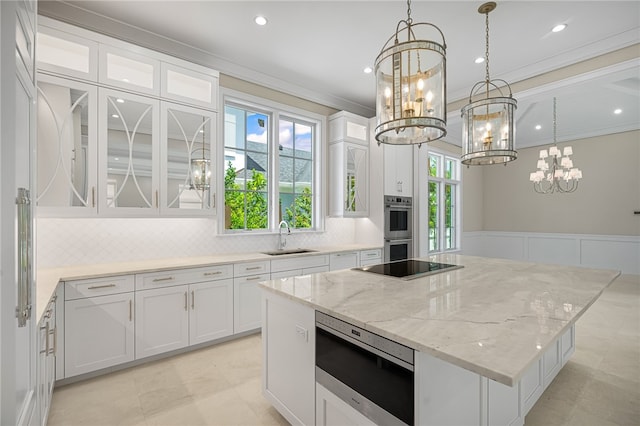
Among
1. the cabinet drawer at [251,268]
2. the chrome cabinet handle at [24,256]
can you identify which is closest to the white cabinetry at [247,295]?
the cabinet drawer at [251,268]

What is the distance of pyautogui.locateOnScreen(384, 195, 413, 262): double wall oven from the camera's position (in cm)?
470

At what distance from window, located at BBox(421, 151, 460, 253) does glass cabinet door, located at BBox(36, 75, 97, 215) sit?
17.9 feet

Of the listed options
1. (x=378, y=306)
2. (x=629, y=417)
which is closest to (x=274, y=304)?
(x=378, y=306)

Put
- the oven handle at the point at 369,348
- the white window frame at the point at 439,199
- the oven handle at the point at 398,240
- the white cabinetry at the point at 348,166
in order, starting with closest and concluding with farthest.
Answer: the oven handle at the point at 369,348
the white cabinetry at the point at 348,166
the oven handle at the point at 398,240
the white window frame at the point at 439,199

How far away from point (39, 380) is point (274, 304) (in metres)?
1.24

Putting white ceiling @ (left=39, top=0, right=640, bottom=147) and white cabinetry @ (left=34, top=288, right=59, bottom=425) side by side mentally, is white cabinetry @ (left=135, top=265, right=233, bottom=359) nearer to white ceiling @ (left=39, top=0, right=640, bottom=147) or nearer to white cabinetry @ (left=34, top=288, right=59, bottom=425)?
white cabinetry @ (left=34, top=288, right=59, bottom=425)

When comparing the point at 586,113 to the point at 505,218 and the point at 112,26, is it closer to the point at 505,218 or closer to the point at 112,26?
the point at 505,218

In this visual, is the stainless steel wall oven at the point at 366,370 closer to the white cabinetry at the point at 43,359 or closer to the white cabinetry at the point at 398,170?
the white cabinetry at the point at 43,359

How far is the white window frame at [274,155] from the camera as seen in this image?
11.7ft

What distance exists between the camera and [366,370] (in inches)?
51.5

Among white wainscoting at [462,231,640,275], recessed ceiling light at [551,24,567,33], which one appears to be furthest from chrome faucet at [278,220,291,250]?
white wainscoting at [462,231,640,275]

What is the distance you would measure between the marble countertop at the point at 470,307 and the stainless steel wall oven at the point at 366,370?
0.08m

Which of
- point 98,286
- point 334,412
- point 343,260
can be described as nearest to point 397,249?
point 343,260

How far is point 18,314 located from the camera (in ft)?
3.34
